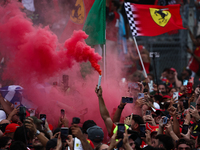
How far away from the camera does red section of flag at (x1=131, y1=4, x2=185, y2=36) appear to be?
943 cm

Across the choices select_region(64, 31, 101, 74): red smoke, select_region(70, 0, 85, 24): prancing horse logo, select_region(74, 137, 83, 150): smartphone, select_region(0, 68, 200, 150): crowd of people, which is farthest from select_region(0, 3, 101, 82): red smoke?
select_region(74, 137, 83, 150): smartphone

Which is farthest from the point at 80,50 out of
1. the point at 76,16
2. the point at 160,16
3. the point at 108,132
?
the point at 160,16

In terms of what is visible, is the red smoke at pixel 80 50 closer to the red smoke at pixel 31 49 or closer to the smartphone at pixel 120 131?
the red smoke at pixel 31 49

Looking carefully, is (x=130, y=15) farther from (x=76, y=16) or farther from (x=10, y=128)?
(x=10, y=128)

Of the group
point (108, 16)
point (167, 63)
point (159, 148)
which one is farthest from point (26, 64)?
point (167, 63)

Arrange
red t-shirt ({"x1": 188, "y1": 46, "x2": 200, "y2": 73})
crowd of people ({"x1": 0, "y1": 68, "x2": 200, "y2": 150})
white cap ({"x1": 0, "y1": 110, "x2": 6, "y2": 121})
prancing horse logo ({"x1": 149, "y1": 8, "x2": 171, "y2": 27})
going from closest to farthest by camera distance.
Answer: crowd of people ({"x1": 0, "y1": 68, "x2": 200, "y2": 150})
white cap ({"x1": 0, "y1": 110, "x2": 6, "y2": 121})
prancing horse logo ({"x1": 149, "y1": 8, "x2": 171, "y2": 27})
red t-shirt ({"x1": 188, "y1": 46, "x2": 200, "y2": 73})

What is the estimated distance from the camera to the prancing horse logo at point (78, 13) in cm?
723

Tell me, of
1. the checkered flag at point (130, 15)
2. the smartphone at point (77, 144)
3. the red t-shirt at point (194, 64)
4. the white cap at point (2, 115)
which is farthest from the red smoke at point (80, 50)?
the red t-shirt at point (194, 64)

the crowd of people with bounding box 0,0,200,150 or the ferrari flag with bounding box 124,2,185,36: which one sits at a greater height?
the ferrari flag with bounding box 124,2,185,36

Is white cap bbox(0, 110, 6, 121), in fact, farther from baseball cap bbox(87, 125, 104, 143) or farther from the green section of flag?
the green section of flag

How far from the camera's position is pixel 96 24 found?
718 cm

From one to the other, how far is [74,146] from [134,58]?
7.75 metres

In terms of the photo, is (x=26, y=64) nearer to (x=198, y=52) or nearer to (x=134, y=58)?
(x=134, y=58)

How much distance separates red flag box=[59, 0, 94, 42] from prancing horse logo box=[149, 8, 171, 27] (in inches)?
120
